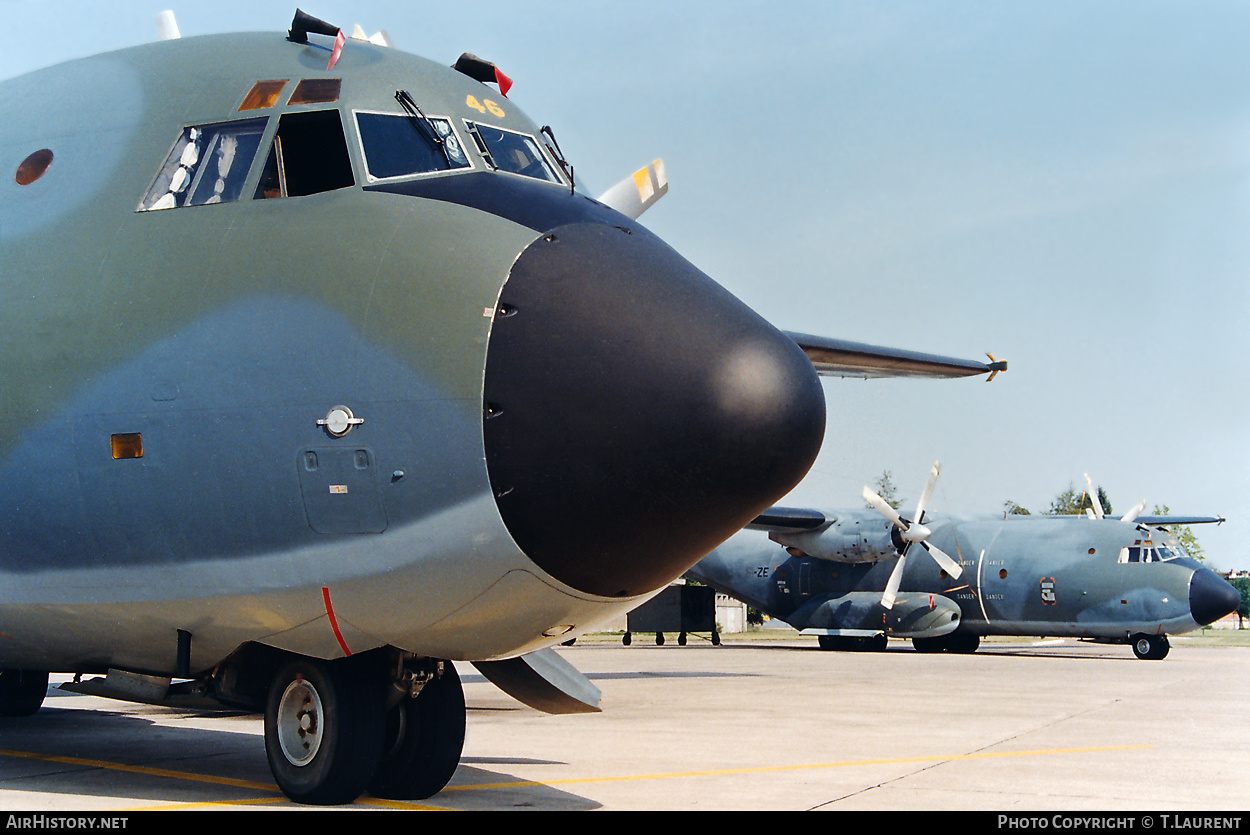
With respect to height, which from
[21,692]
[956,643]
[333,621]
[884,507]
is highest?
[884,507]

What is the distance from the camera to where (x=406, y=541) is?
254 inches

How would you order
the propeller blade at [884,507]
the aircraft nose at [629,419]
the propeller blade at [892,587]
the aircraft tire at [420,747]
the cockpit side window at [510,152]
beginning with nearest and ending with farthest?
the aircraft nose at [629,419] → the cockpit side window at [510,152] → the aircraft tire at [420,747] → the propeller blade at [892,587] → the propeller blade at [884,507]

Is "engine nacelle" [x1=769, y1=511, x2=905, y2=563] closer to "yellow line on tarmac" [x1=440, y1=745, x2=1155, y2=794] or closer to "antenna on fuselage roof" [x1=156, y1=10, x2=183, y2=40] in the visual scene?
"yellow line on tarmac" [x1=440, y1=745, x2=1155, y2=794]

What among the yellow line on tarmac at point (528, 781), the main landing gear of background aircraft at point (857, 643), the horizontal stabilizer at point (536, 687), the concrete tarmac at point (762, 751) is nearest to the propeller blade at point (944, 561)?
the main landing gear of background aircraft at point (857, 643)

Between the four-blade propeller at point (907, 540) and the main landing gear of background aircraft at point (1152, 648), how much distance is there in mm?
4497

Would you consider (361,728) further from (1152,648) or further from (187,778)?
(1152,648)

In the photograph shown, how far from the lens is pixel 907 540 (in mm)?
30516

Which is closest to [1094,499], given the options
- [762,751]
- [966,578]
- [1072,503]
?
[966,578]

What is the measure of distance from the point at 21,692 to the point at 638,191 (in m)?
8.80

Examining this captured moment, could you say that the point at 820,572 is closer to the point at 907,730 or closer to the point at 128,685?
the point at 907,730

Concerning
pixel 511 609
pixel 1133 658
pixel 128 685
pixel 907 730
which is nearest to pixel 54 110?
pixel 128 685

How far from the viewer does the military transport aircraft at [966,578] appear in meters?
27.6

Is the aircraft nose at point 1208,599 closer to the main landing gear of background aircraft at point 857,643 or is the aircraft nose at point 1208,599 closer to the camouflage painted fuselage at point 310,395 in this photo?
the main landing gear of background aircraft at point 857,643

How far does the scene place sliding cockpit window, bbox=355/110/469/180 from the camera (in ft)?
23.8
